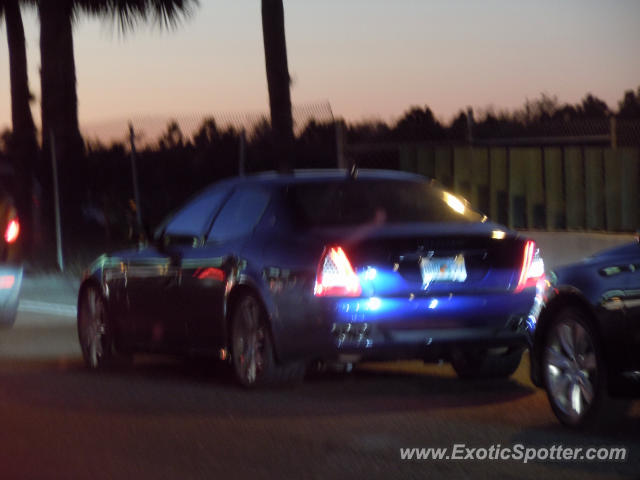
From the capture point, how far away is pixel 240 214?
1084cm

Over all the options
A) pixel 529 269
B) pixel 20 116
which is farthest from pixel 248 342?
pixel 20 116

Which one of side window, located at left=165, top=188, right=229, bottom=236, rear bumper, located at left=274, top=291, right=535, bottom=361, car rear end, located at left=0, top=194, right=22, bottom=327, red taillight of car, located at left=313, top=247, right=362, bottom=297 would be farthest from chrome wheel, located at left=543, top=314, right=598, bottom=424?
car rear end, located at left=0, top=194, right=22, bottom=327

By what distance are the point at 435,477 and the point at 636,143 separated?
10.3 metres

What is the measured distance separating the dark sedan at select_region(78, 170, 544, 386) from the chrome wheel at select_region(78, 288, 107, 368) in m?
0.76

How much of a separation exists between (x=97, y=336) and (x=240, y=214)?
6.79 feet

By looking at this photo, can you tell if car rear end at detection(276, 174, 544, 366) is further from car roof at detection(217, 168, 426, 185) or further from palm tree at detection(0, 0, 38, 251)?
palm tree at detection(0, 0, 38, 251)

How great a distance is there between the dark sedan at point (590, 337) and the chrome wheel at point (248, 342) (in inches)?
76.4

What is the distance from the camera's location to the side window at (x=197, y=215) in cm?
1123

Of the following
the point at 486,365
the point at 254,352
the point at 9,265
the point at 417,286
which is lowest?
the point at 486,365

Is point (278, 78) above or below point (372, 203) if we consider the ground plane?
above

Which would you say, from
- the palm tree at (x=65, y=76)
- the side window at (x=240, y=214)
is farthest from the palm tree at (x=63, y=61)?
the side window at (x=240, y=214)

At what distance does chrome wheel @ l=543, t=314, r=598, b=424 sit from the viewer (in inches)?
332

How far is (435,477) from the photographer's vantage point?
24.1ft

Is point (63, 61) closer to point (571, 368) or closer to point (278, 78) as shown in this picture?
point (278, 78)
